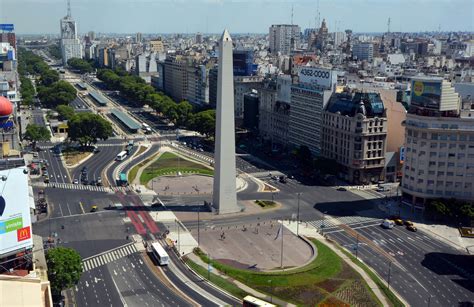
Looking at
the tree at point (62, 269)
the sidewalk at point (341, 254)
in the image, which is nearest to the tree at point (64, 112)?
the sidewalk at point (341, 254)

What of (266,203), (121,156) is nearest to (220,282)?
(266,203)

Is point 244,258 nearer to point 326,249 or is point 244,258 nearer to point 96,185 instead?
point 326,249

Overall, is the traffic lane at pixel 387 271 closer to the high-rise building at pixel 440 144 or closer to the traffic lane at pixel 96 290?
the high-rise building at pixel 440 144

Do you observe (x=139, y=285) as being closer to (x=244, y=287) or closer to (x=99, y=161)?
(x=244, y=287)

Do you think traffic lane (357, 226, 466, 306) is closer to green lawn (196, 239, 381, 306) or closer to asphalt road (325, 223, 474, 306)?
asphalt road (325, 223, 474, 306)

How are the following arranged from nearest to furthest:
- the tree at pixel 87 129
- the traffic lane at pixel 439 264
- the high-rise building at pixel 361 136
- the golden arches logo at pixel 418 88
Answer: the traffic lane at pixel 439 264
the golden arches logo at pixel 418 88
the high-rise building at pixel 361 136
the tree at pixel 87 129

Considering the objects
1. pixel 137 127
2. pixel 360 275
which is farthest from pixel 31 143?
pixel 360 275
